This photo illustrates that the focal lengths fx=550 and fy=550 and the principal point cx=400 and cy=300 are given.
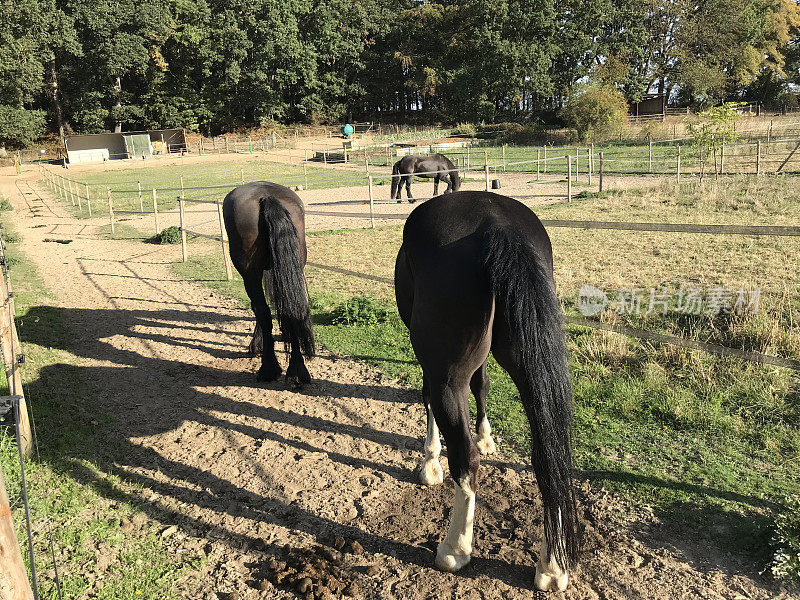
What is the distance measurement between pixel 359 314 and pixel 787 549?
14.9 feet

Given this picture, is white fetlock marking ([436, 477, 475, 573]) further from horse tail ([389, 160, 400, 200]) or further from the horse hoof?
horse tail ([389, 160, 400, 200])

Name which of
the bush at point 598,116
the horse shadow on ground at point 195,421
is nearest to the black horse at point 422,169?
the horse shadow on ground at point 195,421

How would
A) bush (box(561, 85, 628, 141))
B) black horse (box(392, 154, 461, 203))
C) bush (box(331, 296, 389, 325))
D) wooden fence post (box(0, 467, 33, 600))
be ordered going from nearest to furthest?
wooden fence post (box(0, 467, 33, 600))
bush (box(331, 296, 389, 325))
black horse (box(392, 154, 461, 203))
bush (box(561, 85, 628, 141))

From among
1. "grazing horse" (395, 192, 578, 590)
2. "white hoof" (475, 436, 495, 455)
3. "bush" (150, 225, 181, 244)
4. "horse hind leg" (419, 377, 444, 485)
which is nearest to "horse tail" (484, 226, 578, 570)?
"grazing horse" (395, 192, 578, 590)

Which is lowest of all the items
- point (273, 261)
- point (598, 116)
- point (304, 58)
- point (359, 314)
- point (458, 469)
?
point (359, 314)

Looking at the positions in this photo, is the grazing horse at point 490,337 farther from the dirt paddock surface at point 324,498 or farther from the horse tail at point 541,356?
the dirt paddock surface at point 324,498

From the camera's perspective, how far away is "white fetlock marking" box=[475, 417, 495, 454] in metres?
3.56

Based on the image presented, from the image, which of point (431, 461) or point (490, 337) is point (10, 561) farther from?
point (431, 461)

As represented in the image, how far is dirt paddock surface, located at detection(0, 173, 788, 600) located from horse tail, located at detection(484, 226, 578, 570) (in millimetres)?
560

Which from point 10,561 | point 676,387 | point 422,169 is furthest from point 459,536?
point 422,169

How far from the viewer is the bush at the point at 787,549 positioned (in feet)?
7.88

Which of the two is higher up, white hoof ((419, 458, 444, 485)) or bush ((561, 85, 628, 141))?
bush ((561, 85, 628, 141))

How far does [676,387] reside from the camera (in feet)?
13.4

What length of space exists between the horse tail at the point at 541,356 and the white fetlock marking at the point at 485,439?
122 cm
